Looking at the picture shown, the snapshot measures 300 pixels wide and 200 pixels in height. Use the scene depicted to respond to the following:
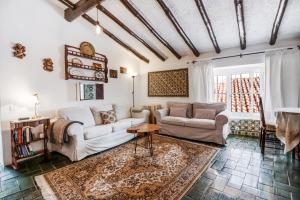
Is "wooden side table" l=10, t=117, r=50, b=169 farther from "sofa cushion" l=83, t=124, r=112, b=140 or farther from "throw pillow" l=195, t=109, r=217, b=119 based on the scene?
"throw pillow" l=195, t=109, r=217, b=119

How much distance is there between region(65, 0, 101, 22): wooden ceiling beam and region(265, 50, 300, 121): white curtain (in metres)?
3.79

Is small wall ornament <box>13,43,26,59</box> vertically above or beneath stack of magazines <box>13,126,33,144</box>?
above

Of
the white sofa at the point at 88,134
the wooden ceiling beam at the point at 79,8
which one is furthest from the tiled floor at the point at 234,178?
the wooden ceiling beam at the point at 79,8

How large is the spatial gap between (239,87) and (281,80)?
95cm

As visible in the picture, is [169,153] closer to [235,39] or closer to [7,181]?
[7,181]

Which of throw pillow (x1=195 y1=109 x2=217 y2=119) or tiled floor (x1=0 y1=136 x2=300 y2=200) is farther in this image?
throw pillow (x1=195 y1=109 x2=217 y2=119)

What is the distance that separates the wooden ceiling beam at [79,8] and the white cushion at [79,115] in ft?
6.23

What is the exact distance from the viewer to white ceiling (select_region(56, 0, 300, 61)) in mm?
2816

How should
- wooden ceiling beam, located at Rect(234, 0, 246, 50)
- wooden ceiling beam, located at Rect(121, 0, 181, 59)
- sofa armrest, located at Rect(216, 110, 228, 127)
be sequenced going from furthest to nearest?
sofa armrest, located at Rect(216, 110, 228, 127), wooden ceiling beam, located at Rect(121, 0, 181, 59), wooden ceiling beam, located at Rect(234, 0, 246, 50)

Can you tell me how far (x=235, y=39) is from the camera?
3.79 meters

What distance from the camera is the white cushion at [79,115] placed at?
128 inches

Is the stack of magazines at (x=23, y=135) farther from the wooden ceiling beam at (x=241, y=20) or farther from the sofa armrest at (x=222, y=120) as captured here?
the wooden ceiling beam at (x=241, y=20)

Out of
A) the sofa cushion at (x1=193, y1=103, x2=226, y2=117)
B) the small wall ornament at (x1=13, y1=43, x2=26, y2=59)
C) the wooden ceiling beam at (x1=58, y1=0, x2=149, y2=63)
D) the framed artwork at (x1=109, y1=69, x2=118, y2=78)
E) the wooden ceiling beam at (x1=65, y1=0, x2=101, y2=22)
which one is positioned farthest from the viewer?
the framed artwork at (x1=109, y1=69, x2=118, y2=78)

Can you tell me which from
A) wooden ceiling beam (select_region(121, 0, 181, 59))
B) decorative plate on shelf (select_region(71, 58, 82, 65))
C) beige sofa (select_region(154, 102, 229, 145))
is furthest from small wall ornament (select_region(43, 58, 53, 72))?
beige sofa (select_region(154, 102, 229, 145))
